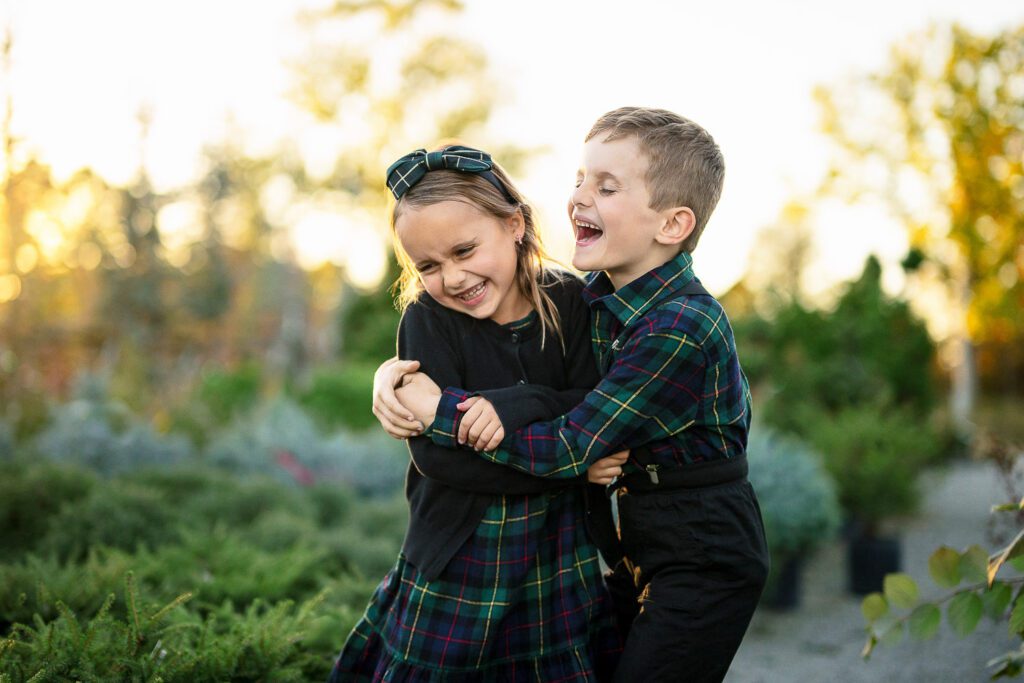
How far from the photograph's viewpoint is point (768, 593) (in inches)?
A: 230

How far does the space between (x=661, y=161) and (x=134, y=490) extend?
3.86 meters

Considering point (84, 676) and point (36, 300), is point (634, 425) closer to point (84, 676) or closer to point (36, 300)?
point (84, 676)

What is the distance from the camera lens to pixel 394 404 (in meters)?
2.17

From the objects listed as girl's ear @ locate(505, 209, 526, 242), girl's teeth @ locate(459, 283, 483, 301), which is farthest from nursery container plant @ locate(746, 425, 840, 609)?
girl's teeth @ locate(459, 283, 483, 301)

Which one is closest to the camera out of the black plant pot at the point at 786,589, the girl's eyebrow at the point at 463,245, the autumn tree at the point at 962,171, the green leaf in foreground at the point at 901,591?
the girl's eyebrow at the point at 463,245

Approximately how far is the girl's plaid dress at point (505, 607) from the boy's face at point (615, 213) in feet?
0.74

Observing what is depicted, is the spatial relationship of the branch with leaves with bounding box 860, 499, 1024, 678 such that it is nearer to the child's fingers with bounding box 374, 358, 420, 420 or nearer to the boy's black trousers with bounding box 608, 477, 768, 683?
the boy's black trousers with bounding box 608, 477, 768, 683

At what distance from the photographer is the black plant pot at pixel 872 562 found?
635 cm

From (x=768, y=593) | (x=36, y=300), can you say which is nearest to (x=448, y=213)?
(x=768, y=593)

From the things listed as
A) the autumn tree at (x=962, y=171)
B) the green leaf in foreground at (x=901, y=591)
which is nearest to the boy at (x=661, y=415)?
the green leaf in foreground at (x=901, y=591)

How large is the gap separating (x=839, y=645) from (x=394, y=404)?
13.3 ft

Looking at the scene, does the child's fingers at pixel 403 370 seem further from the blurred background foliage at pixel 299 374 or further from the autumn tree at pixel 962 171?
the autumn tree at pixel 962 171

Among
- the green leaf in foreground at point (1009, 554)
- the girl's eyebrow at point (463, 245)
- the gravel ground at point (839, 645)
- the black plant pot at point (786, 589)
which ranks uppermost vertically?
the girl's eyebrow at point (463, 245)

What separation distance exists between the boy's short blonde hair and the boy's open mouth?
0.51ft
